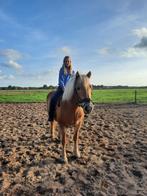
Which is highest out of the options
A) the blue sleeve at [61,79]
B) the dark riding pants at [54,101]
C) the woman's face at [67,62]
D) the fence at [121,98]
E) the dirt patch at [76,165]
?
the woman's face at [67,62]

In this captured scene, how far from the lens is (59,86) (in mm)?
7582

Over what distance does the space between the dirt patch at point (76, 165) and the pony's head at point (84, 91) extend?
138cm

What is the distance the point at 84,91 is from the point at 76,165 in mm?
1735

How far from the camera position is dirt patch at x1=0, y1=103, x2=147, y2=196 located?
5125mm

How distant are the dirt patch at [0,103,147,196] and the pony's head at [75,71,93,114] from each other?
138 cm

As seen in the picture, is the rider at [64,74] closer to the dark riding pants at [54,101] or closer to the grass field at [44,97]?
the dark riding pants at [54,101]

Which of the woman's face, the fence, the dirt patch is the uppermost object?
the woman's face

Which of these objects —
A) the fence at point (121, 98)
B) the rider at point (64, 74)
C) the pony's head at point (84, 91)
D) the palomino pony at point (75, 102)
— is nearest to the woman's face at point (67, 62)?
the rider at point (64, 74)

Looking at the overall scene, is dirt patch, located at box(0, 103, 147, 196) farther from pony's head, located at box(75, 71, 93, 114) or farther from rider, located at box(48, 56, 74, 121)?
rider, located at box(48, 56, 74, 121)

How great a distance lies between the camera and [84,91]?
600 centimetres

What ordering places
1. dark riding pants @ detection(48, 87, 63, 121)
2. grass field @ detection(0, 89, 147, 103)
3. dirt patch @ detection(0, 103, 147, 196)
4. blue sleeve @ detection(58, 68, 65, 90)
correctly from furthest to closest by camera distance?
grass field @ detection(0, 89, 147, 103)
dark riding pants @ detection(48, 87, 63, 121)
blue sleeve @ detection(58, 68, 65, 90)
dirt patch @ detection(0, 103, 147, 196)

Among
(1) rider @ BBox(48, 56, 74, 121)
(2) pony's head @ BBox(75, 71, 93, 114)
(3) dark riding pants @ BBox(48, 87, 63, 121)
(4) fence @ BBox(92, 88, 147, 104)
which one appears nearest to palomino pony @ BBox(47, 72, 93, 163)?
(2) pony's head @ BBox(75, 71, 93, 114)

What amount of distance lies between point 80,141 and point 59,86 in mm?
2075

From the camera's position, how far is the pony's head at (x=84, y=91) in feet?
19.5
